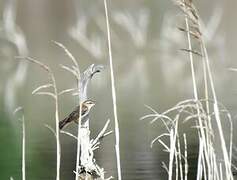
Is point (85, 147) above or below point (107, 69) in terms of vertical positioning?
below

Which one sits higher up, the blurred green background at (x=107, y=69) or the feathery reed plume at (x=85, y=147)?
the blurred green background at (x=107, y=69)

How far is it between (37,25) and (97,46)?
379cm

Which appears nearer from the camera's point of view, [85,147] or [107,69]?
[85,147]

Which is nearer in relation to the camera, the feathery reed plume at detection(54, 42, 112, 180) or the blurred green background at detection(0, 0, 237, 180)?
the feathery reed plume at detection(54, 42, 112, 180)

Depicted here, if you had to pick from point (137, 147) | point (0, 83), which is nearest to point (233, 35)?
point (0, 83)

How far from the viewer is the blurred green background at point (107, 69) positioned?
10.3 metres

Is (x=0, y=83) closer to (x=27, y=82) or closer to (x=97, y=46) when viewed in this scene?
(x=27, y=82)

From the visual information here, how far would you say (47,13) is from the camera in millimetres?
26125

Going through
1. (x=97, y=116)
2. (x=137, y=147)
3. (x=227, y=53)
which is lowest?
(x=137, y=147)

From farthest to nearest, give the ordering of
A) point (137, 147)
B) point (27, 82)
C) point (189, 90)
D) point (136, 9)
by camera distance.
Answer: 1. point (136, 9)
2. point (27, 82)
3. point (189, 90)
4. point (137, 147)

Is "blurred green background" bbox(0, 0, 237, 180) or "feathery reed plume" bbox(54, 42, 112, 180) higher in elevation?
"blurred green background" bbox(0, 0, 237, 180)

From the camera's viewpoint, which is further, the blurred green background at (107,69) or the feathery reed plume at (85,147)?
the blurred green background at (107,69)

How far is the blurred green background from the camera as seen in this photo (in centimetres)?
1031

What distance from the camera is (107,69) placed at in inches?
755
